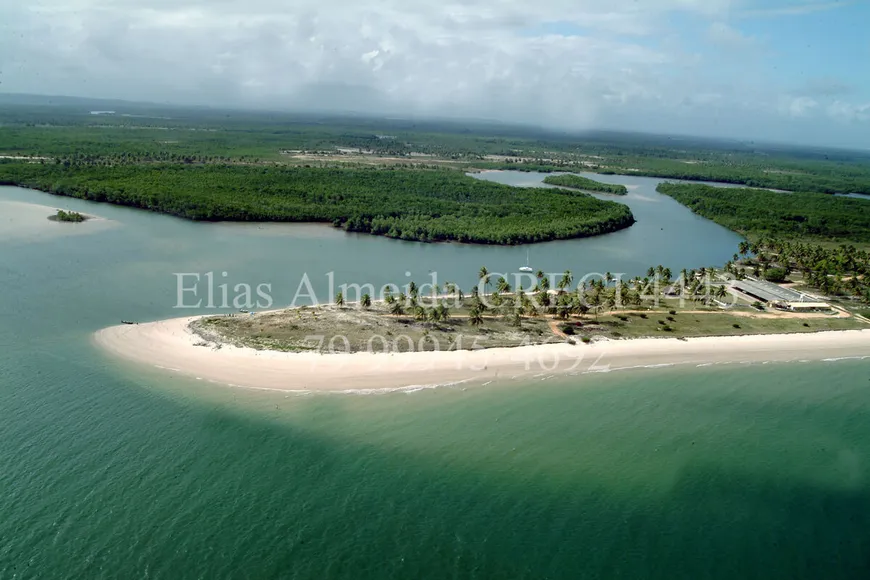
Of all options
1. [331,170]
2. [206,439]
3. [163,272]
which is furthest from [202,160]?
[206,439]

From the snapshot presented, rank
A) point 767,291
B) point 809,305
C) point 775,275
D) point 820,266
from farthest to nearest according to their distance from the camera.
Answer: point 820,266 < point 775,275 < point 767,291 < point 809,305

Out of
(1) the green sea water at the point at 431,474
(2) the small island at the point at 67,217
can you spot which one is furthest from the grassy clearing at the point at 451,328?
(2) the small island at the point at 67,217

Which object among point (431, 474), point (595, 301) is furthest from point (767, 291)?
point (431, 474)

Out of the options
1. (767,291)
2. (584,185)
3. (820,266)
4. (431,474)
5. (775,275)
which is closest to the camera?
(431,474)

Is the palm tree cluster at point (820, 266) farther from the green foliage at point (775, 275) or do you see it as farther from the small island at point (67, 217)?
the small island at point (67, 217)

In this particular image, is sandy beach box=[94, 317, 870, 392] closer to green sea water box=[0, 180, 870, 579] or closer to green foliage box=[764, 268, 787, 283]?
green sea water box=[0, 180, 870, 579]

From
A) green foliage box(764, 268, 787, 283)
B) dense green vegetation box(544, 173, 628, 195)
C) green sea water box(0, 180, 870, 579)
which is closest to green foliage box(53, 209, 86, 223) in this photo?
green sea water box(0, 180, 870, 579)

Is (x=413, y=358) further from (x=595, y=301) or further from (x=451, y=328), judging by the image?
(x=595, y=301)

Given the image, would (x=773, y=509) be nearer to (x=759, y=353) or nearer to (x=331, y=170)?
(x=759, y=353)

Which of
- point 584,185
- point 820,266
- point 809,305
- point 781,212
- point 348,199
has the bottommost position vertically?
point 809,305
